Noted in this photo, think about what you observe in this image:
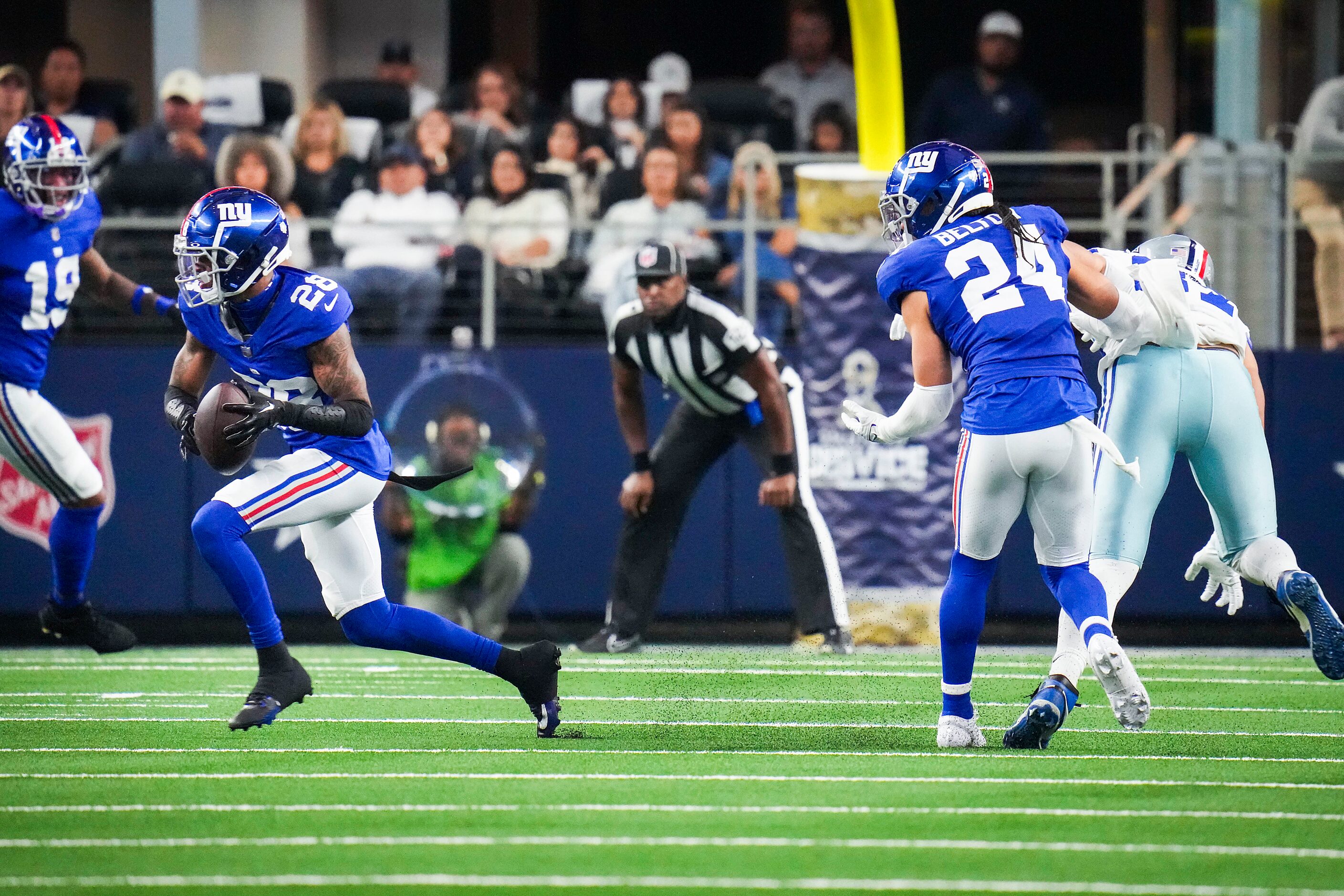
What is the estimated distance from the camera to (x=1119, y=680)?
551cm

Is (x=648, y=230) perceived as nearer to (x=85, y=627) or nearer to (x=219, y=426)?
(x=85, y=627)

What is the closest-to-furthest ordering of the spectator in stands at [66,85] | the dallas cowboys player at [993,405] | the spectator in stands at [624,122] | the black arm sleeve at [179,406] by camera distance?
the dallas cowboys player at [993,405] < the black arm sleeve at [179,406] < the spectator in stands at [624,122] < the spectator in stands at [66,85]

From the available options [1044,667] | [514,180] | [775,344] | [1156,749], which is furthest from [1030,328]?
[514,180]

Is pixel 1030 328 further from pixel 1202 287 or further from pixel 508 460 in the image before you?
pixel 508 460

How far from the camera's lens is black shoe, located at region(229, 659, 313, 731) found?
5.89m

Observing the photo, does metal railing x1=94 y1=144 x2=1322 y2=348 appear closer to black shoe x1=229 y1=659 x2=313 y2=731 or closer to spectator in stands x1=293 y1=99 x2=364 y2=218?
spectator in stands x1=293 y1=99 x2=364 y2=218

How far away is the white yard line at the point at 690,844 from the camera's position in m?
4.30

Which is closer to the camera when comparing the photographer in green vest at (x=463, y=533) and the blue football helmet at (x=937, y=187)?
the blue football helmet at (x=937, y=187)

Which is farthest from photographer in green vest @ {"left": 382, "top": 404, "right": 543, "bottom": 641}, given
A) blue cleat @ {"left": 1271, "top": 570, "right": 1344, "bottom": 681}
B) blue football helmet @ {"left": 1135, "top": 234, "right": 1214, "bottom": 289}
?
blue cleat @ {"left": 1271, "top": 570, "right": 1344, "bottom": 681}

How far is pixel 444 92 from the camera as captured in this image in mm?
13031

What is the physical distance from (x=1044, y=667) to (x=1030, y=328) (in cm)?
313

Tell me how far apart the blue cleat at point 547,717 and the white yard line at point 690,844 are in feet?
5.15

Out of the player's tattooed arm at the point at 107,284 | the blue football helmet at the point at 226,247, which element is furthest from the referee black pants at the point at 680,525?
the blue football helmet at the point at 226,247

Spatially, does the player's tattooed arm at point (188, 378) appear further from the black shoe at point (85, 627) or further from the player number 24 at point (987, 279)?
the player number 24 at point (987, 279)
